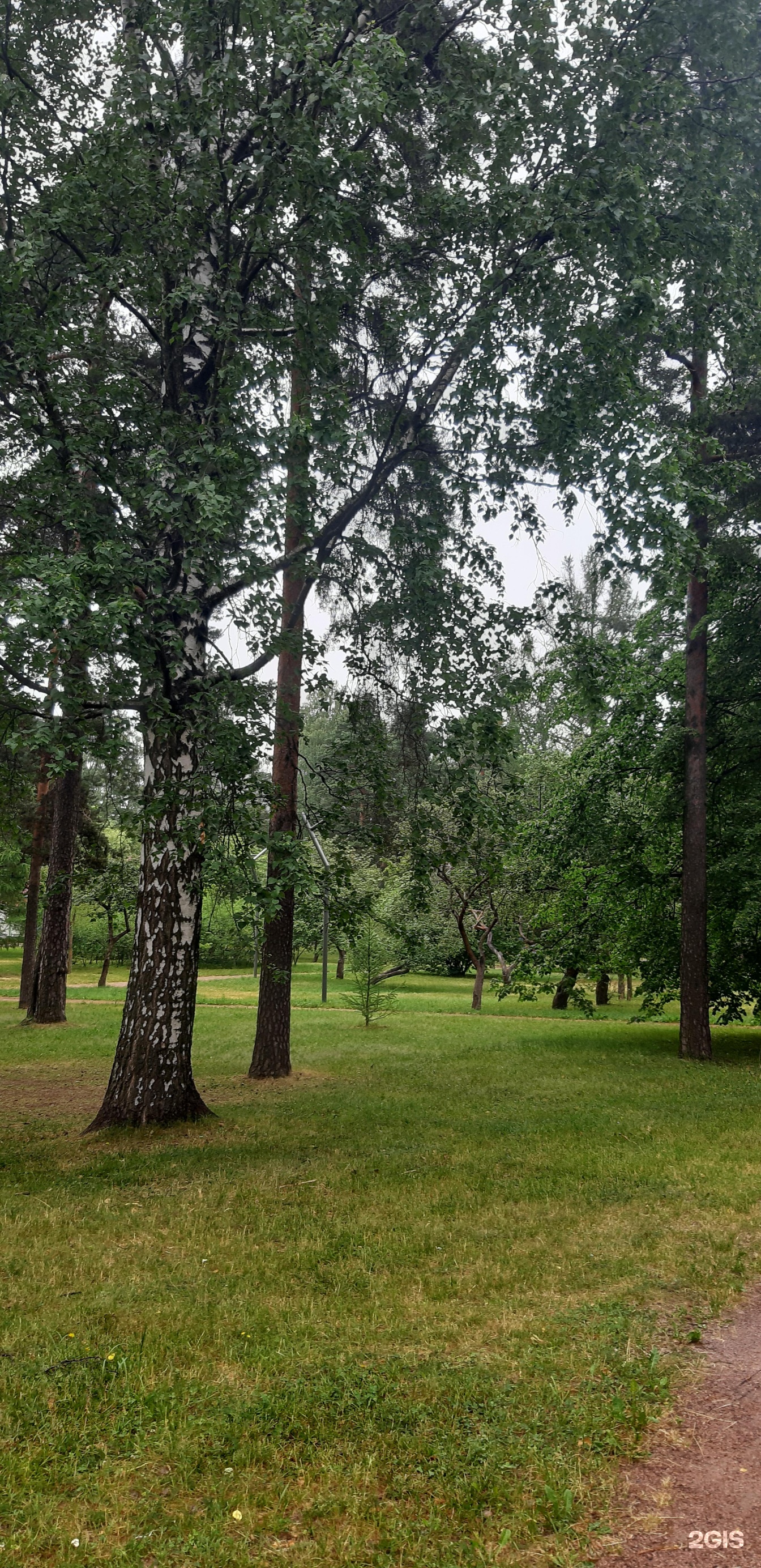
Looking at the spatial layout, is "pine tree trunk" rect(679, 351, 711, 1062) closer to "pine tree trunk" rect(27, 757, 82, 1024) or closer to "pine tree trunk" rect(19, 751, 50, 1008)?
"pine tree trunk" rect(27, 757, 82, 1024)

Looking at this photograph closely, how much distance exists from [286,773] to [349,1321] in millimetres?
8562

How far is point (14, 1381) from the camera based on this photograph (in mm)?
3875

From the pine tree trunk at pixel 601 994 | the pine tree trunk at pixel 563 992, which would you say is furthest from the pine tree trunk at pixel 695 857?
the pine tree trunk at pixel 601 994

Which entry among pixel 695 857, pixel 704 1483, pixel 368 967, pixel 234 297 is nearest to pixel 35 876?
pixel 368 967

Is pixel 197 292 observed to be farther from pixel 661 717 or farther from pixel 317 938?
pixel 317 938

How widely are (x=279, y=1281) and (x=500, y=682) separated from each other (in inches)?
250

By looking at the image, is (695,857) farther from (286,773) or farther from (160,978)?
(160,978)

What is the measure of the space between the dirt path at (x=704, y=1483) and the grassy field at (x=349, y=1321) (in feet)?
0.35

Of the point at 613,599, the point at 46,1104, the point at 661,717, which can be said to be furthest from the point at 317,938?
the point at 46,1104

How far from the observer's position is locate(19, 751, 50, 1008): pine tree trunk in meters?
21.9

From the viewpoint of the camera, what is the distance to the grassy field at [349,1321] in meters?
3.05

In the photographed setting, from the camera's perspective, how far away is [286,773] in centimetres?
1254

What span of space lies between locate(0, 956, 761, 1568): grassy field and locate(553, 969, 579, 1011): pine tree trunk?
44.1 feet

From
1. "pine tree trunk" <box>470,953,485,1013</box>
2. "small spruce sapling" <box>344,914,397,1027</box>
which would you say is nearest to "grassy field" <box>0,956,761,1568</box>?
"small spruce sapling" <box>344,914,397,1027</box>
